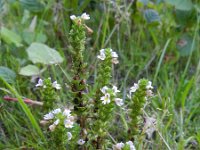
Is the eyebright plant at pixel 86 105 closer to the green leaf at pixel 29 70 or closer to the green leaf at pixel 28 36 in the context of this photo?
the green leaf at pixel 29 70

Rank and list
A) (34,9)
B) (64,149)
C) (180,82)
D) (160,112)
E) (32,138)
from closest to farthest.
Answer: (64,149)
(32,138)
(160,112)
(180,82)
(34,9)

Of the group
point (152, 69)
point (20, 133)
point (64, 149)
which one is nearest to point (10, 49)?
point (20, 133)

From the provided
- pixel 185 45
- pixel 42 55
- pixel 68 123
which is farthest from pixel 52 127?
pixel 185 45

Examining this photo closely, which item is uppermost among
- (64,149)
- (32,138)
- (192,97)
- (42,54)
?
(42,54)

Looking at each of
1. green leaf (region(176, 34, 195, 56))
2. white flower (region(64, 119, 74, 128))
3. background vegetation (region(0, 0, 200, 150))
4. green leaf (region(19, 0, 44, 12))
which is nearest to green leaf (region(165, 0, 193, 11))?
background vegetation (region(0, 0, 200, 150))

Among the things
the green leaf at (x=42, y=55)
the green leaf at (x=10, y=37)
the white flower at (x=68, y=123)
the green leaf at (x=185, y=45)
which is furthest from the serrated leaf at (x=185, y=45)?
the white flower at (x=68, y=123)

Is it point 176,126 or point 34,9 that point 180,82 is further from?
point 34,9

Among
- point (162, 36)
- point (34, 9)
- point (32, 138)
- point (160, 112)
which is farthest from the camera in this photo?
point (162, 36)
